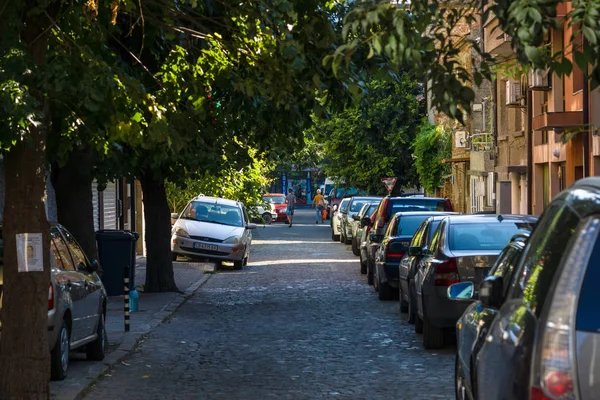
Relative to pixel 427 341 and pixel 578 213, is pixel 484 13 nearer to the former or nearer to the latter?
pixel 578 213

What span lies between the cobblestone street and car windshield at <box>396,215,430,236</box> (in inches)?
48.4

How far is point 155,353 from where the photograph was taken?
48.0ft

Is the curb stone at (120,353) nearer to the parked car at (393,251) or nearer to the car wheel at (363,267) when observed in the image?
the parked car at (393,251)

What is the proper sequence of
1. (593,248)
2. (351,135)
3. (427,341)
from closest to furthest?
(593,248) < (427,341) < (351,135)

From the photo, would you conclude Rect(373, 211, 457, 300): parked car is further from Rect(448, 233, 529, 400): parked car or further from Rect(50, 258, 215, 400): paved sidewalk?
Rect(448, 233, 529, 400): parked car

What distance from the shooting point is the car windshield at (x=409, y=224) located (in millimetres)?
21398

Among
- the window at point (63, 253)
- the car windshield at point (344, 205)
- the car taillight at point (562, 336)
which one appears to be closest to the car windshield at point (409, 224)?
the window at point (63, 253)

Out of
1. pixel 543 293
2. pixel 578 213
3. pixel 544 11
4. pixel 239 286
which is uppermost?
Result: pixel 544 11

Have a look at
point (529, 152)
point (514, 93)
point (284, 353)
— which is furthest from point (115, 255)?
point (514, 93)

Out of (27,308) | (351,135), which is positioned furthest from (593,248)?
(351,135)

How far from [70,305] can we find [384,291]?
33.7 feet

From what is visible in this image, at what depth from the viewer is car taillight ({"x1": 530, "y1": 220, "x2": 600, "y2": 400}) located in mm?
4371

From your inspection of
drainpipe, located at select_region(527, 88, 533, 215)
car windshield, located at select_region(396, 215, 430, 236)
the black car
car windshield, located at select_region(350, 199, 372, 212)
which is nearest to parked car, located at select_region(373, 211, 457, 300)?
car windshield, located at select_region(396, 215, 430, 236)

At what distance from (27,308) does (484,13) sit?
5.25 meters
